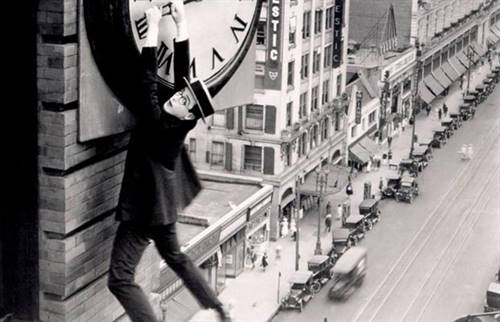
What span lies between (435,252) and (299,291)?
992 centimetres

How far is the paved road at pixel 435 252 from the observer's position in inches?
1672

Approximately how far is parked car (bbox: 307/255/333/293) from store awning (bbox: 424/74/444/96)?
151 feet

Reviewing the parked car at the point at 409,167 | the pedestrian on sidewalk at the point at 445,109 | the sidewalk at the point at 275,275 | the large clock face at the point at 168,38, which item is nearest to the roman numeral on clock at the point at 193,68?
the large clock face at the point at 168,38

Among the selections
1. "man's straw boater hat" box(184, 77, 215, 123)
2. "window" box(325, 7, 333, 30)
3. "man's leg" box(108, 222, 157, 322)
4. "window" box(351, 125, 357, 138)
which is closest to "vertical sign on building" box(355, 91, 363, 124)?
"window" box(351, 125, 357, 138)

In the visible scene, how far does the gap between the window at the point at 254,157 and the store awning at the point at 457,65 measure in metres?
50.4

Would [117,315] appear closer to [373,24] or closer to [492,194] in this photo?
[492,194]

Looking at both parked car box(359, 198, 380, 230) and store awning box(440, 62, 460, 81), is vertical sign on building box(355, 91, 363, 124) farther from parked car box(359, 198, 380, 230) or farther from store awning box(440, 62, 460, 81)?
store awning box(440, 62, 460, 81)

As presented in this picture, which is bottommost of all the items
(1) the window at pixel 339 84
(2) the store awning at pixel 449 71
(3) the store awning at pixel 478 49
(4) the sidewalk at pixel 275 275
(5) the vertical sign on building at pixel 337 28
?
(4) the sidewalk at pixel 275 275

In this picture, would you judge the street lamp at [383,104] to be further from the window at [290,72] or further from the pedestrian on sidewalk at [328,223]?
the pedestrian on sidewalk at [328,223]

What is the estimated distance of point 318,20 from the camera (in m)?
57.8

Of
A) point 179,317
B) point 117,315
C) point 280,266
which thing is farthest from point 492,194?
point 117,315

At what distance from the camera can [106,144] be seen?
754 centimetres

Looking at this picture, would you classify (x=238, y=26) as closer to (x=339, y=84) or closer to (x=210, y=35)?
(x=210, y=35)

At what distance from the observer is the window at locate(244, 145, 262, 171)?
54.5 meters
